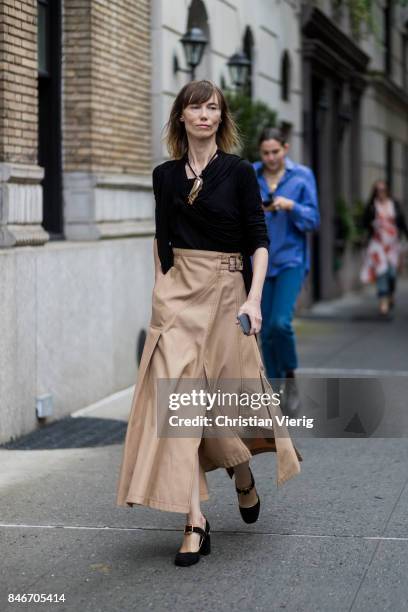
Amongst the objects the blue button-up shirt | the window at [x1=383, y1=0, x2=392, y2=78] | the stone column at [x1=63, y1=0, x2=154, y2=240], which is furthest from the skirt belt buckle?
the window at [x1=383, y1=0, x2=392, y2=78]

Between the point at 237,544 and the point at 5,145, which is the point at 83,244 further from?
the point at 237,544

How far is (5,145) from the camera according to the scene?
8.54 meters

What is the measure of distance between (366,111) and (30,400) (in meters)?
17.7

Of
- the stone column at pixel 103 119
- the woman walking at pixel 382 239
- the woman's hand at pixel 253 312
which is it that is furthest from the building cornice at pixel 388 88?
the woman's hand at pixel 253 312

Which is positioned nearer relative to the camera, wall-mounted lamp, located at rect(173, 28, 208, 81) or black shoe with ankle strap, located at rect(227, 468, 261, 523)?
black shoe with ankle strap, located at rect(227, 468, 261, 523)

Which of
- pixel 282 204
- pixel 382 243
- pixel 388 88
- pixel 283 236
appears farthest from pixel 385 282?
pixel 388 88

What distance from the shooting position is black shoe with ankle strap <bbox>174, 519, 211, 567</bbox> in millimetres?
5426

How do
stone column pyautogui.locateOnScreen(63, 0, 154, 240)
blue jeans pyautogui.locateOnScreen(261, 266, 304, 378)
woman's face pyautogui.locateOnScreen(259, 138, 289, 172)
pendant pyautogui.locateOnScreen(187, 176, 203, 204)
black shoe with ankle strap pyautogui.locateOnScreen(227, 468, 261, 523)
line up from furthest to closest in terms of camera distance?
1. stone column pyautogui.locateOnScreen(63, 0, 154, 240)
2. blue jeans pyautogui.locateOnScreen(261, 266, 304, 378)
3. woman's face pyautogui.locateOnScreen(259, 138, 289, 172)
4. black shoe with ankle strap pyautogui.locateOnScreen(227, 468, 261, 523)
5. pendant pyautogui.locateOnScreen(187, 176, 203, 204)

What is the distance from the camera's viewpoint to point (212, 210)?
554cm

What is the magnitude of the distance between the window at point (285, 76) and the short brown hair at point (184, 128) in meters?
12.8

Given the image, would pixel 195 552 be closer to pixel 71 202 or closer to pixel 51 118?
pixel 71 202

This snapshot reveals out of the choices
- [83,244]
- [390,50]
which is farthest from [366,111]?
[83,244]

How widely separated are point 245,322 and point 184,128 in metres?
0.92

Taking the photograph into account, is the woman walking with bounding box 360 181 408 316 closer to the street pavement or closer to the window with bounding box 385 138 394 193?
the street pavement
